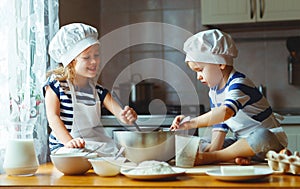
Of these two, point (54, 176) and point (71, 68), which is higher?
point (71, 68)

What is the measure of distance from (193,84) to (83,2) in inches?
32.2

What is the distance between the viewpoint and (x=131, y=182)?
125 cm

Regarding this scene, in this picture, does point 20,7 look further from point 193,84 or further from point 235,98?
point 193,84

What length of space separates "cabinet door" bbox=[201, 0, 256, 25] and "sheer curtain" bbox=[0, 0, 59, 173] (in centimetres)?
92

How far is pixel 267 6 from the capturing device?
9.27ft

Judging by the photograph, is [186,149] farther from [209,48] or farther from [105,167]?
[209,48]

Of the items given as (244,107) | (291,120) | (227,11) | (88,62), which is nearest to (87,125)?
(88,62)

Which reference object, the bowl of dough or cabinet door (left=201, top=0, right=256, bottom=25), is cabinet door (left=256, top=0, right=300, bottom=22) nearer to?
cabinet door (left=201, top=0, right=256, bottom=25)

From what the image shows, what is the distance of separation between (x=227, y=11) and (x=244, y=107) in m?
1.23

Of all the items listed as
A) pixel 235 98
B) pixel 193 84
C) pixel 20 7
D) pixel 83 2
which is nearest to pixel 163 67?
pixel 193 84

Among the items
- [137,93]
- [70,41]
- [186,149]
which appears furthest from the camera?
[137,93]

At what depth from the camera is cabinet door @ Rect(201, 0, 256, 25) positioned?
2854 millimetres

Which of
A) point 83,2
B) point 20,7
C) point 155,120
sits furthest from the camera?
point 83,2

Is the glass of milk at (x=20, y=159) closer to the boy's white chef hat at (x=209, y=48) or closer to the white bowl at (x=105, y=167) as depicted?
the white bowl at (x=105, y=167)
